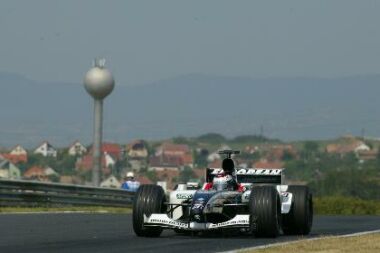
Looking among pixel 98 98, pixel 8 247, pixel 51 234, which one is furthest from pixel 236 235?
pixel 98 98

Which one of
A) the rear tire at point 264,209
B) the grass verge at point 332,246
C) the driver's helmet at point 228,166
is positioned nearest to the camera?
the grass verge at point 332,246

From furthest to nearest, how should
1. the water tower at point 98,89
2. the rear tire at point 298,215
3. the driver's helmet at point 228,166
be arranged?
the water tower at point 98,89 < the rear tire at point 298,215 < the driver's helmet at point 228,166

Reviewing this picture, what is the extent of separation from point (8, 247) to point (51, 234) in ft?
12.2

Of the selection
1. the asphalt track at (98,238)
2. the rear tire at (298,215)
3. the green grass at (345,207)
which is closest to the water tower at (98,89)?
the green grass at (345,207)

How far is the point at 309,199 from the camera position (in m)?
24.7

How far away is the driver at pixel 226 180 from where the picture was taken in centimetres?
2322

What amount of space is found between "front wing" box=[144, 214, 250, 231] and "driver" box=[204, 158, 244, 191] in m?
1.13

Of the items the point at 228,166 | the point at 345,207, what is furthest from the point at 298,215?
the point at 345,207

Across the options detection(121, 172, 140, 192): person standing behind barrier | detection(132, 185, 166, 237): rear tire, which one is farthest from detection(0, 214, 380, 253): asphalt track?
detection(121, 172, 140, 192): person standing behind barrier

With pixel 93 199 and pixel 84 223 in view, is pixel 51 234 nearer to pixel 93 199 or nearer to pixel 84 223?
pixel 84 223

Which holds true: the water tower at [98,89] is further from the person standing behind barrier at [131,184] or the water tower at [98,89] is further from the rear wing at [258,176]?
the rear wing at [258,176]

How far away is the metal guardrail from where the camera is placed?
36.3m

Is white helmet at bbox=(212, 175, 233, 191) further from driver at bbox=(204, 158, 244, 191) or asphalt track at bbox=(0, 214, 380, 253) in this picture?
asphalt track at bbox=(0, 214, 380, 253)

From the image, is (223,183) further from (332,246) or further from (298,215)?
(332,246)
